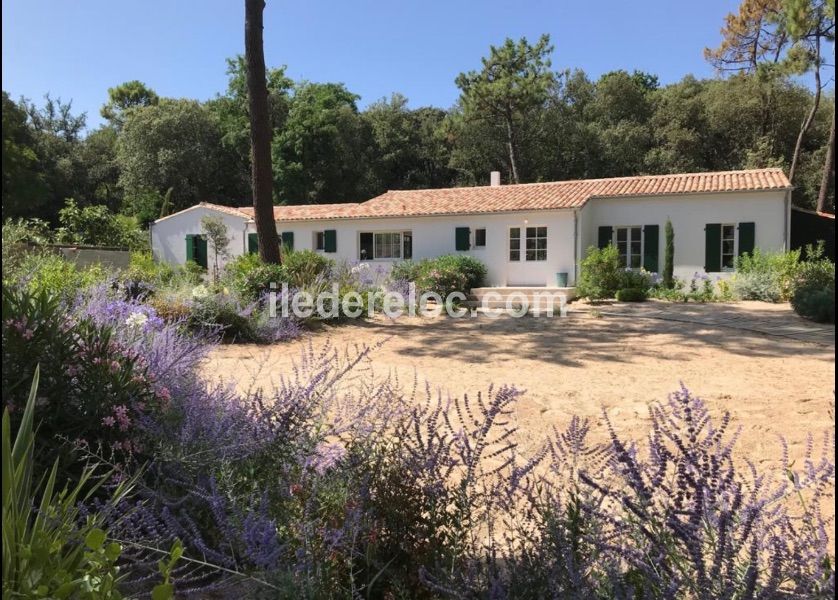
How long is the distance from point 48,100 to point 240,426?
142 ft

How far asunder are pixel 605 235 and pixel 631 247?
802mm

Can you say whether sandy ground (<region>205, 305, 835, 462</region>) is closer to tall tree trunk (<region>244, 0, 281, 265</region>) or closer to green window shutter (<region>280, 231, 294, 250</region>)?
tall tree trunk (<region>244, 0, 281, 265</region>)

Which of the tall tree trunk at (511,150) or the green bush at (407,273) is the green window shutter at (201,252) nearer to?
the green bush at (407,273)

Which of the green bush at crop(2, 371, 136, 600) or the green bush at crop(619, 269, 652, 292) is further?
the green bush at crop(619, 269, 652, 292)

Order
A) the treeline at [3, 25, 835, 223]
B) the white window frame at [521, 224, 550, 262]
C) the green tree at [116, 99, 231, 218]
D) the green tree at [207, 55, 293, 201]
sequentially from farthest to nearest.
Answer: the green tree at [207, 55, 293, 201] → the green tree at [116, 99, 231, 218] → the treeline at [3, 25, 835, 223] → the white window frame at [521, 224, 550, 262]

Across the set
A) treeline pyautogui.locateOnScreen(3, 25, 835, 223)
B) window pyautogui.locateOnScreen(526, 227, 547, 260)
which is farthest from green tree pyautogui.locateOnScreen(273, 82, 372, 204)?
window pyautogui.locateOnScreen(526, 227, 547, 260)

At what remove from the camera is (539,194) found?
1905cm

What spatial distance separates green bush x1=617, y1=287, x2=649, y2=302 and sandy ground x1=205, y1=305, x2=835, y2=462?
3658 millimetres

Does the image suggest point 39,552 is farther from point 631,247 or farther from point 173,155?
point 173,155

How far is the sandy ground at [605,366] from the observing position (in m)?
4.64

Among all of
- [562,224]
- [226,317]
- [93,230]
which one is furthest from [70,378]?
[93,230]

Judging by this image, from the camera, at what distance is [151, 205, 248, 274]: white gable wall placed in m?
22.4

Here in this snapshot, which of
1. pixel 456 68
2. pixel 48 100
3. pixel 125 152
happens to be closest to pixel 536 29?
pixel 456 68

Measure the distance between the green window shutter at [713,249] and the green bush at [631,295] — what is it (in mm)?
2771
